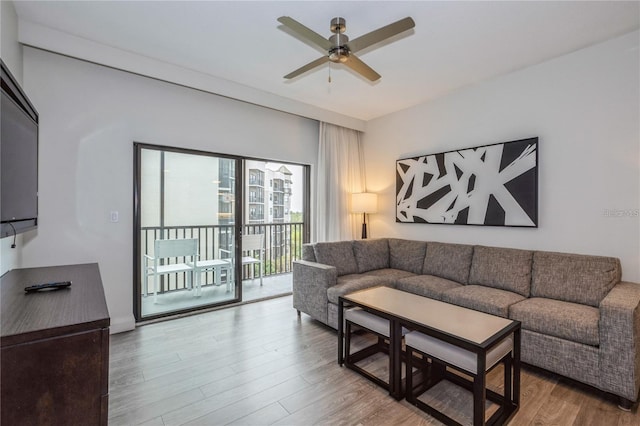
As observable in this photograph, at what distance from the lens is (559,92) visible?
2.93 m

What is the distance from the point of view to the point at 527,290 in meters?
2.79

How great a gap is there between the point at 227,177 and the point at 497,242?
3424mm

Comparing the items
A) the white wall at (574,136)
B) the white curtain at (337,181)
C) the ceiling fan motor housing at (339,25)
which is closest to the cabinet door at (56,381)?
the ceiling fan motor housing at (339,25)

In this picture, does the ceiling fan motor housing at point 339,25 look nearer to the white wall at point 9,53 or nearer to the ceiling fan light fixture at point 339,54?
the ceiling fan light fixture at point 339,54

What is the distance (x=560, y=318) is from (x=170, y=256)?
12.8 feet

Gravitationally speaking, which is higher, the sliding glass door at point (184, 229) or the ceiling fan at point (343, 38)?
the ceiling fan at point (343, 38)

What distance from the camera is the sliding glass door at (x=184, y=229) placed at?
Result: 3375 millimetres

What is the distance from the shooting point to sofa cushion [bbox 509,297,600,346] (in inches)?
80.1

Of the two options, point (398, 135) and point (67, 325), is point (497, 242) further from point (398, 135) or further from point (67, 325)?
point (67, 325)

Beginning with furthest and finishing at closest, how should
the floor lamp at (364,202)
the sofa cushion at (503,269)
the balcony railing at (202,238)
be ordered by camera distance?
the floor lamp at (364,202) < the balcony railing at (202,238) < the sofa cushion at (503,269)

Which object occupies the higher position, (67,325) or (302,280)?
(67,325)

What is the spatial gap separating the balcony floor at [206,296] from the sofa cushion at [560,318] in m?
3.04

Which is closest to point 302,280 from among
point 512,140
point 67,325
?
point 67,325

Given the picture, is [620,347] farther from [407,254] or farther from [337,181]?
[337,181]
